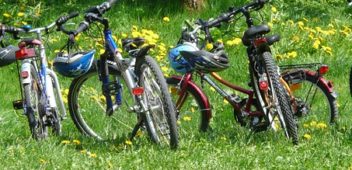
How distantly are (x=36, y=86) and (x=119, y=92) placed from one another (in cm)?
71

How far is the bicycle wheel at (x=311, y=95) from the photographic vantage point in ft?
26.6

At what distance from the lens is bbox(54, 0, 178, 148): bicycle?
24.3 feet

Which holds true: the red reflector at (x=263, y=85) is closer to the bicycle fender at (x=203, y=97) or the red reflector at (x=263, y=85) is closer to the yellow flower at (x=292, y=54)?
the bicycle fender at (x=203, y=97)

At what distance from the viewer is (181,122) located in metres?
8.62

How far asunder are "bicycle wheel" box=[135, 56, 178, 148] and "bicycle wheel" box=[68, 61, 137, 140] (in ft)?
1.59

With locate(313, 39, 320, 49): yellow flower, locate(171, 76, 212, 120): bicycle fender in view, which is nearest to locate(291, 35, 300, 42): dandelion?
locate(313, 39, 320, 49): yellow flower

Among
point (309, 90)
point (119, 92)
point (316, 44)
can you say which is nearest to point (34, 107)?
point (119, 92)

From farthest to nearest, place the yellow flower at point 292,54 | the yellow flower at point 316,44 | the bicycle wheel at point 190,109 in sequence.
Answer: the yellow flower at point 316,44 < the yellow flower at point 292,54 < the bicycle wheel at point 190,109

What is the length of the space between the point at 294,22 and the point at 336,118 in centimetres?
398

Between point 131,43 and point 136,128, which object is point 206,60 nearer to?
point 131,43

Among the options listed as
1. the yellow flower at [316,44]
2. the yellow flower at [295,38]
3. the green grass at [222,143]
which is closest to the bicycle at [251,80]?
the green grass at [222,143]

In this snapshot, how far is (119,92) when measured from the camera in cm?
804

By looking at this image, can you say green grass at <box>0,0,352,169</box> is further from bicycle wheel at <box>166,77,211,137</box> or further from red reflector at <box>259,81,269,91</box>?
red reflector at <box>259,81,269,91</box>

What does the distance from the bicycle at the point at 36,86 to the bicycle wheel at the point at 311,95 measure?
2.03 m
